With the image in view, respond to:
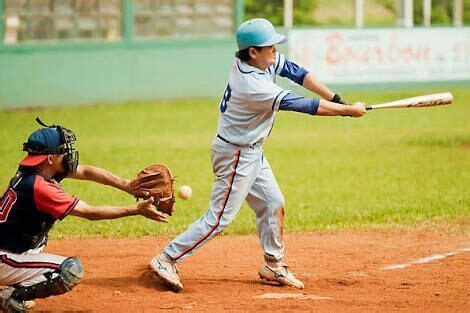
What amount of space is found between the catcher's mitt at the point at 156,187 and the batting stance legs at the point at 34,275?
0.76 meters

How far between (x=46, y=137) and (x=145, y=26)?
665 inches

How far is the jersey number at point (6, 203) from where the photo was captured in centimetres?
596

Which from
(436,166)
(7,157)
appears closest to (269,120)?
(436,166)

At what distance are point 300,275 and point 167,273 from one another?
4.12 feet

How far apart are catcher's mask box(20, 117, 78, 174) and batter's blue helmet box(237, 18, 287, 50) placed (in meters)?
1.50

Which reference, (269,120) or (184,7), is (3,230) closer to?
(269,120)

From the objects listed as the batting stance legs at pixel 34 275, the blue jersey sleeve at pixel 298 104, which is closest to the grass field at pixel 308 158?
the blue jersey sleeve at pixel 298 104

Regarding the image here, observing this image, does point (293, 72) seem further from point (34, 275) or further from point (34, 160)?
point (34, 275)

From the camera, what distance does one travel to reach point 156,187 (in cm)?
661

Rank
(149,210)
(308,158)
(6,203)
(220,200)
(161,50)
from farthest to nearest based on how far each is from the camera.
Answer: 1. (161,50)
2. (308,158)
3. (220,200)
4. (149,210)
5. (6,203)

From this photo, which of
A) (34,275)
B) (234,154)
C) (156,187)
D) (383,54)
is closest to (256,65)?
(234,154)

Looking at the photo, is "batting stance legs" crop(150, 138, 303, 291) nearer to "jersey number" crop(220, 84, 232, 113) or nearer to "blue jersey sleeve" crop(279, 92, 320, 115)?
"jersey number" crop(220, 84, 232, 113)

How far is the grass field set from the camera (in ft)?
33.8

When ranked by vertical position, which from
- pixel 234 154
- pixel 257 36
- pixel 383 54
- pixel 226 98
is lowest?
pixel 234 154
